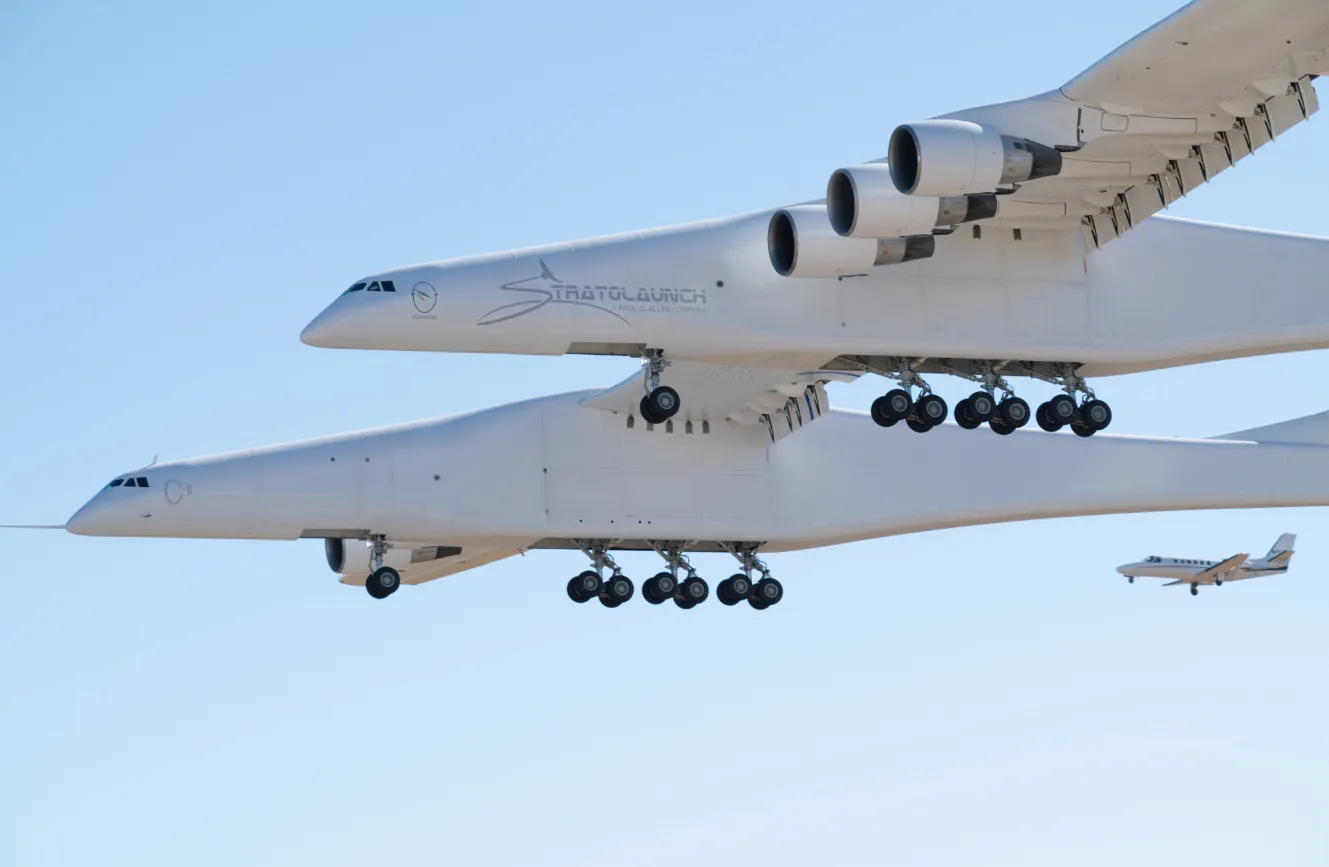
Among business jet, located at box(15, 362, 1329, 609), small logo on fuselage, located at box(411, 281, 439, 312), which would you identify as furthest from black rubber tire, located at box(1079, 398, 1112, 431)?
small logo on fuselage, located at box(411, 281, 439, 312)

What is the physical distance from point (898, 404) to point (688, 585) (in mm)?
7639

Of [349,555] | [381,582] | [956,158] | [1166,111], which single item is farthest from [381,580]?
[1166,111]

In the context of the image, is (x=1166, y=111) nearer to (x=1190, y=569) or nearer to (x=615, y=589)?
(x=615, y=589)

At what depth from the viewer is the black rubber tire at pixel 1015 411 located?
3102cm

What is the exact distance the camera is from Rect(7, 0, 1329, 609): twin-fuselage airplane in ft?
93.0

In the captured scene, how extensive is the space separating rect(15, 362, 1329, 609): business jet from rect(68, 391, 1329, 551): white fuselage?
3 centimetres

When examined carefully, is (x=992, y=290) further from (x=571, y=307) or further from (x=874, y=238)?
(x=571, y=307)

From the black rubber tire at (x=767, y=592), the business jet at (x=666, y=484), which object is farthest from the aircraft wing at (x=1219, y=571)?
the black rubber tire at (x=767, y=592)

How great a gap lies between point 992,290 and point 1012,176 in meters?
2.66

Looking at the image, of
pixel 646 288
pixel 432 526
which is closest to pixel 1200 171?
pixel 646 288

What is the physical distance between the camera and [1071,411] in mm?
31234

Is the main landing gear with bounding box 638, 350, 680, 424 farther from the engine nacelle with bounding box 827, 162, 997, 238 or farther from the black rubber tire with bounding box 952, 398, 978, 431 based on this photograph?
the black rubber tire with bounding box 952, 398, 978, 431

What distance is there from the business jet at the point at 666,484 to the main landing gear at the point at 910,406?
12.7ft

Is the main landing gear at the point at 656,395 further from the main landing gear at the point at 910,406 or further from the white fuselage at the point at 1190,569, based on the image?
the white fuselage at the point at 1190,569
